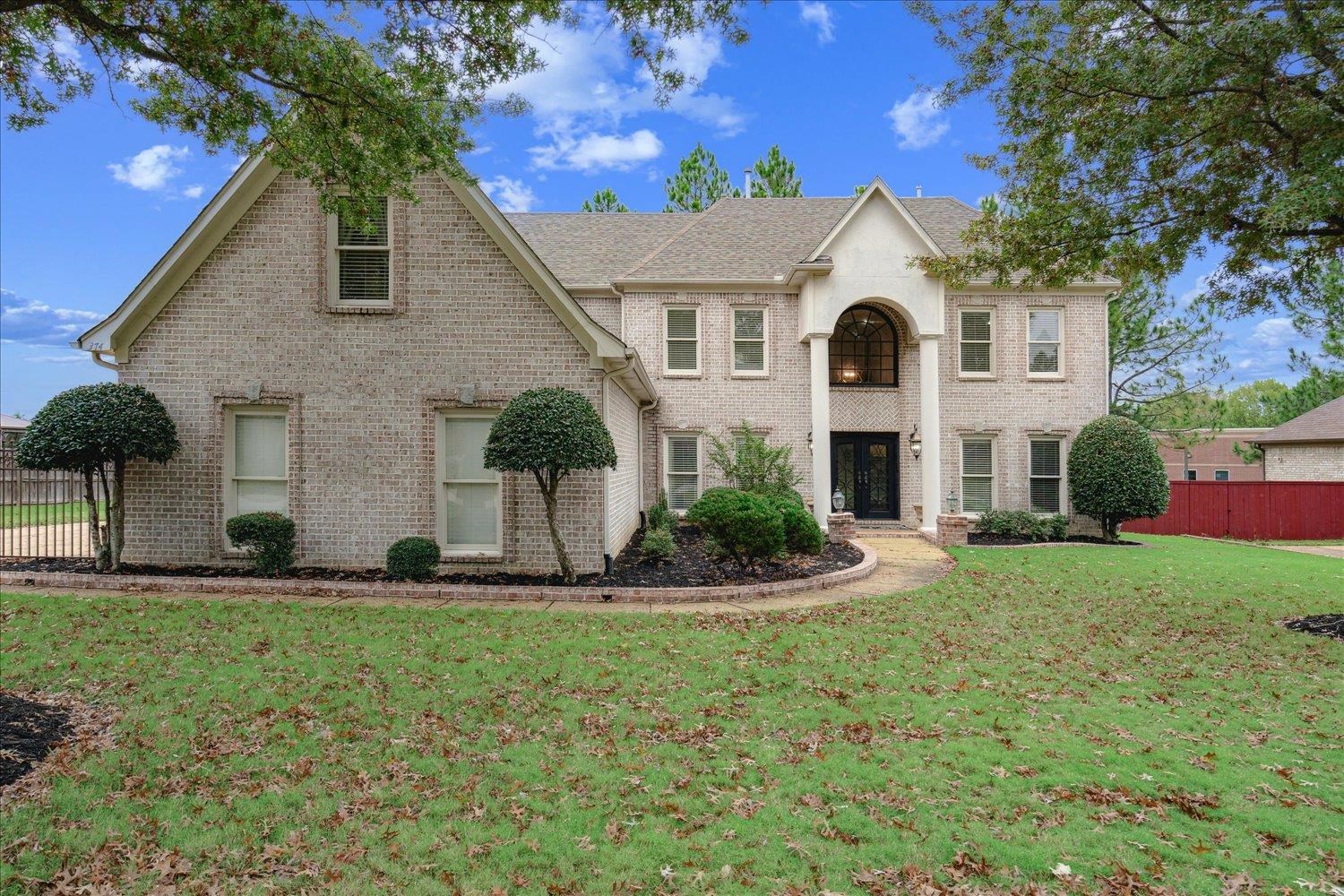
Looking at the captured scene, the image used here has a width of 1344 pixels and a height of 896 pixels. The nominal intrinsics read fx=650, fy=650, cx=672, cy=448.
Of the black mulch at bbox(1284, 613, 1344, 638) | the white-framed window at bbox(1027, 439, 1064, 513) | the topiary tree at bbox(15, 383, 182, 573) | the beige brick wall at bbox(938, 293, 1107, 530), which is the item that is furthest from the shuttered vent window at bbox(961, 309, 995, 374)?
the topiary tree at bbox(15, 383, 182, 573)

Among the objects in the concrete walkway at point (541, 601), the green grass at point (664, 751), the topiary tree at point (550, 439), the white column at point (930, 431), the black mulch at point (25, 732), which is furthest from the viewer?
the white column at point (930, 431)

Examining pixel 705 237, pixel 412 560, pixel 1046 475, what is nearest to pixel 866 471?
pixel 1046 475

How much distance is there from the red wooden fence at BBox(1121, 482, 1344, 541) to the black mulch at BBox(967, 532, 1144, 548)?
5.91 m

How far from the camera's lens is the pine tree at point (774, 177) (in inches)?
1239

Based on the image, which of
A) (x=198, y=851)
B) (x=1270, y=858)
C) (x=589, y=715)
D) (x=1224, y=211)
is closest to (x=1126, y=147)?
(x=1224, y=211)

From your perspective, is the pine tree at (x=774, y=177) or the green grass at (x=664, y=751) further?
the pine tree at (x=774, y=177)

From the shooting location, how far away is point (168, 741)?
176 inches

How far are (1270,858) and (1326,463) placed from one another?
29.2 metres

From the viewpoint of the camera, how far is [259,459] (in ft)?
34.4

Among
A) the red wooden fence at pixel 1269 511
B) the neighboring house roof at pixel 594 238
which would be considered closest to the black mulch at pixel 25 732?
the neighboring house roof at pixel 594 238

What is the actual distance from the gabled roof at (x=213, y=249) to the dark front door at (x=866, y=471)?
9423 millimetres

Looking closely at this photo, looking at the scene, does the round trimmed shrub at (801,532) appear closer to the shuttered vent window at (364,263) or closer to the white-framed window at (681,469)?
the white-framed window at (681,469)

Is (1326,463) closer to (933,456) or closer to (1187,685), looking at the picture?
(933,456)

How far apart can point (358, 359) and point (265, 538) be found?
3029 millimetres
